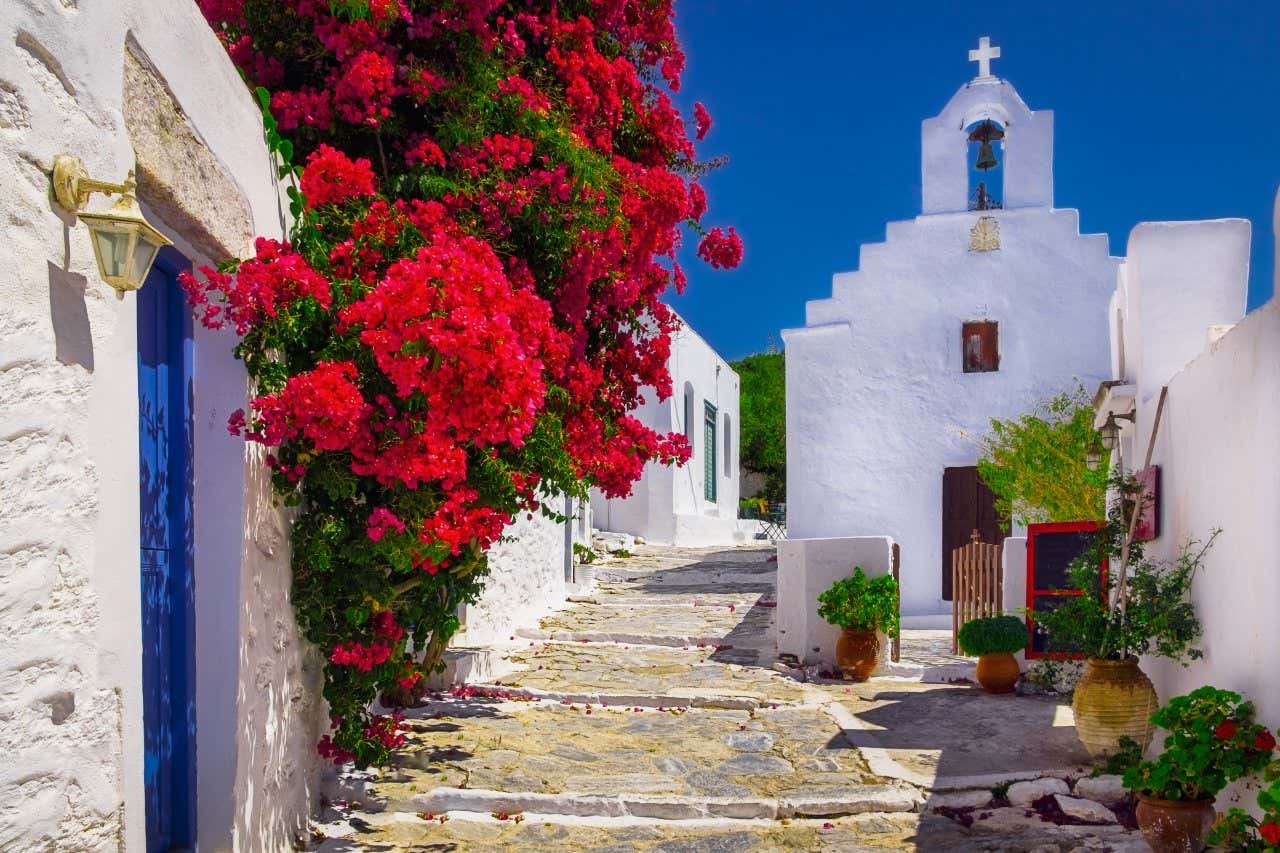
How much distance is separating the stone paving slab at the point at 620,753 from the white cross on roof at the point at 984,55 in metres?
10.0

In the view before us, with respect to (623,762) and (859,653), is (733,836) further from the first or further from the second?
(859,653)

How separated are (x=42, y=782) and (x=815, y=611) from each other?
831 cm

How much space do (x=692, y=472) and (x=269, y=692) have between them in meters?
17.7

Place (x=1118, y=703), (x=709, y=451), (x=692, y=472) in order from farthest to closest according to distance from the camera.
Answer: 1. (x=709, y=451)
2. (x=692, y=472)
3. (x=1118, y=703)

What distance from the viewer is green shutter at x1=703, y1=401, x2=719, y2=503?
2327 cm

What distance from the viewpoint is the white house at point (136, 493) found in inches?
94.6

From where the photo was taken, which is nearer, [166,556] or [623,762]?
[166,556]

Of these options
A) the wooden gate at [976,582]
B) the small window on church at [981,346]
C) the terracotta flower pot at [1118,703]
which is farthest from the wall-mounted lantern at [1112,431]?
the small window on church at [981,346]

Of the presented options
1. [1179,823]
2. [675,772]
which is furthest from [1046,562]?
[1179,823]

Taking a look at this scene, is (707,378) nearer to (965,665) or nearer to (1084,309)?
(1084,309)

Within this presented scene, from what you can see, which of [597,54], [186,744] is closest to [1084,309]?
[597,54]

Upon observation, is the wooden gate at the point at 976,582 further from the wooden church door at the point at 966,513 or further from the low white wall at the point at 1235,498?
the low white wall at the point at 1235,498

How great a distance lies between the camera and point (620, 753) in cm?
648

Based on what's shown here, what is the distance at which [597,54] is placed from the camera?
20.0 ft
